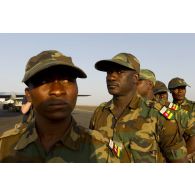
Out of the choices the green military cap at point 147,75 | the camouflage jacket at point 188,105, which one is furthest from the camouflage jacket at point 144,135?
the camouflage jacket at point 188,105

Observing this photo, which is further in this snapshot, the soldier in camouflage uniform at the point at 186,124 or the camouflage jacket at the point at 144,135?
the soldier in camouflage uniform at the point at 186,124

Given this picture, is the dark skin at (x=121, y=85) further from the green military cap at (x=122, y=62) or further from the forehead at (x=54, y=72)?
the forehead at (x=54, y=72)

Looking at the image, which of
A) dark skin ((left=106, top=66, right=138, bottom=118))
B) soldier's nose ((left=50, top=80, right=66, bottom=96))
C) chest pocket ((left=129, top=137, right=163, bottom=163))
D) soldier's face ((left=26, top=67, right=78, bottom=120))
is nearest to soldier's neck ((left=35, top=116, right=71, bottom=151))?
soldier's face ((left=26, top=67, right=78, bottom=120))

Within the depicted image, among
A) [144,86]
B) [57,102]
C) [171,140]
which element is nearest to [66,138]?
[57,102]

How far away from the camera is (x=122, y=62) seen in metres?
3.44

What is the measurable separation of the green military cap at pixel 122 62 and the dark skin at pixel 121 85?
0.22 feet

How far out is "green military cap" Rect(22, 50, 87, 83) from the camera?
176cm

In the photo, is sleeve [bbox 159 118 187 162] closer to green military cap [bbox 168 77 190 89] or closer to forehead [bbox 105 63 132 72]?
forehead [bbox 105 63 132 72]

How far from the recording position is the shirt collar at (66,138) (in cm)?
192

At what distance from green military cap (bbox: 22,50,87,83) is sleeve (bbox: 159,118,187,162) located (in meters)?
1.64

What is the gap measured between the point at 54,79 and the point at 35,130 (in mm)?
474

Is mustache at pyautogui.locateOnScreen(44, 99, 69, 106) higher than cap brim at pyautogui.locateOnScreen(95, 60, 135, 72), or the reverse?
cap brim at pyautogui.locateOnScreen(95, 60, 135, 72)

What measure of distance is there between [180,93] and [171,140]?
3.87m

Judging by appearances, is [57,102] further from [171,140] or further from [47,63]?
[171,140]
